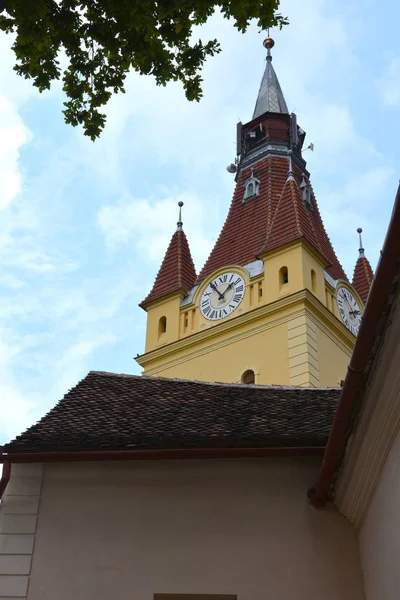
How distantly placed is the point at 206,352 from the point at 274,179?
1017 centimetres

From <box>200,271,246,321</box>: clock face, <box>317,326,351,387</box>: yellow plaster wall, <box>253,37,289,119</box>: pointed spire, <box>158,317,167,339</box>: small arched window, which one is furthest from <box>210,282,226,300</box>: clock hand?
<box>253,37,289,119</box>: pointed spire

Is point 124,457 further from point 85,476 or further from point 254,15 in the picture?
point 254,15

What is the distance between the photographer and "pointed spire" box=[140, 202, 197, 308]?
31672 mm

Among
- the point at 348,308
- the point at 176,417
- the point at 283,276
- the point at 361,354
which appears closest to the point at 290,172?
the point at 348,308

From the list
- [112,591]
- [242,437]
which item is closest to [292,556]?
[242,437]

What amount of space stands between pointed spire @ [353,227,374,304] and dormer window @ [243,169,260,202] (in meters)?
5.13

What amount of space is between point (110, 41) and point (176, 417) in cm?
398

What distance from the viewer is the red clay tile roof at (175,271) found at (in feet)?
104

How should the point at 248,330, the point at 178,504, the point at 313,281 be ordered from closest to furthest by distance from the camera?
the point at 178,504 → the point at 248,330 → the point at 313,281

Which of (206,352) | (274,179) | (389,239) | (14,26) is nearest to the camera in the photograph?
(389,239)

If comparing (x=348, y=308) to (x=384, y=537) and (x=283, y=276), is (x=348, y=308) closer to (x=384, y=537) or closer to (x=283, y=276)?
(x=283, y=276)

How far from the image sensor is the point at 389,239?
5270 millimetres

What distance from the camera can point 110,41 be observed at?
8.29 m

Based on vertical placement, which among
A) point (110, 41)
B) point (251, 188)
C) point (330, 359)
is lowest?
point (110, 41)
